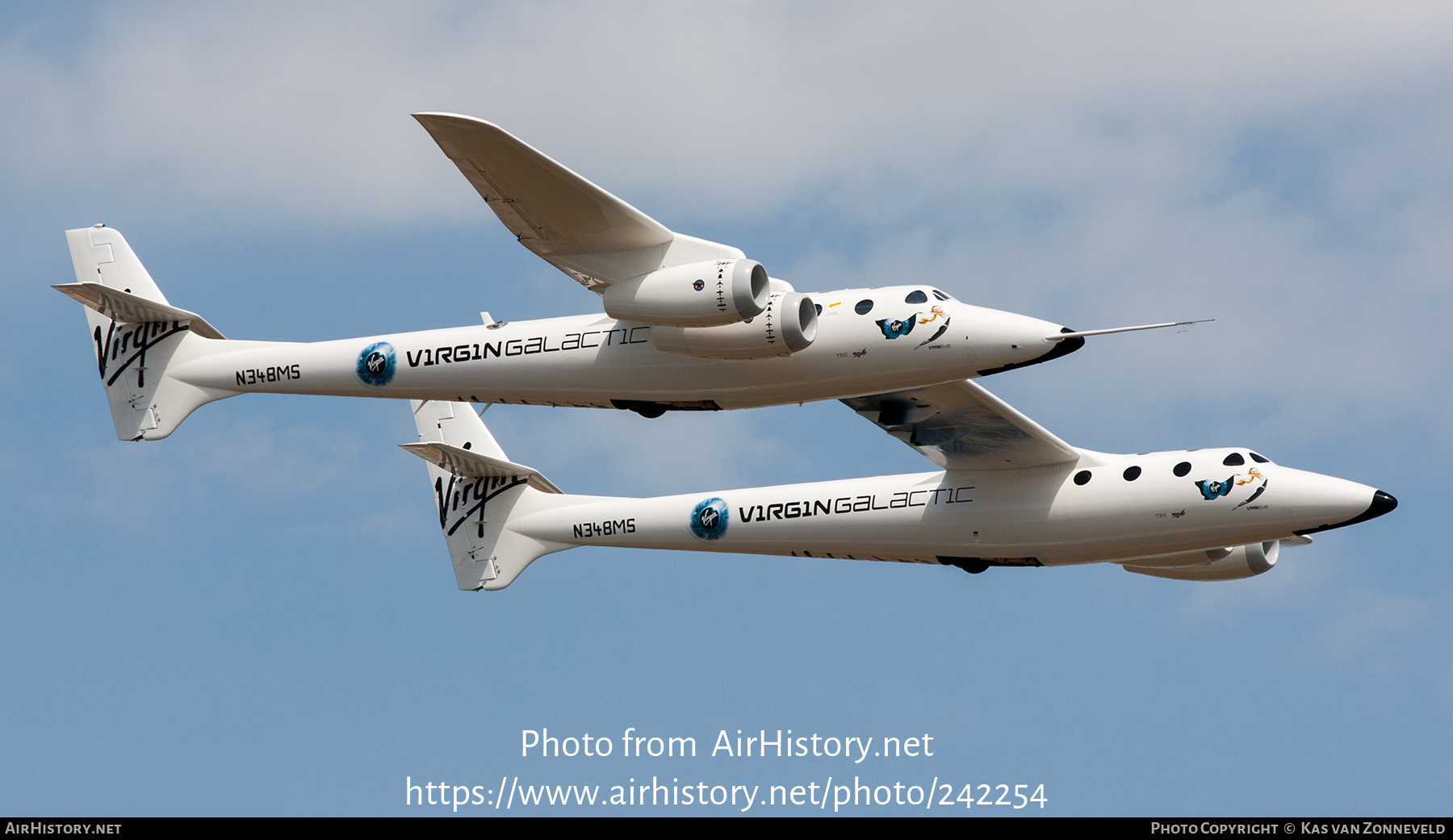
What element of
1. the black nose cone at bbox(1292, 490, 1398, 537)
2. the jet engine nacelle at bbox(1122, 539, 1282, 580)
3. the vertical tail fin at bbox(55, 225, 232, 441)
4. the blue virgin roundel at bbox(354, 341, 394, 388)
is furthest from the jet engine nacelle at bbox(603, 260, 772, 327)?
the jet engine nacelle at bbox(1122, 539, 1282, 580)

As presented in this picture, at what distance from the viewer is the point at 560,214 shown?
113 feet

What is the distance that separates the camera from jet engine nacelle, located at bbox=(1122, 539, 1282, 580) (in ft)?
142

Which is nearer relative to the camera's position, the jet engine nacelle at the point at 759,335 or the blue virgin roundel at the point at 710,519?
the jet engine nacelle at the point at 759,335

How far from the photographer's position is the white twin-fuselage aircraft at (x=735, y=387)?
34.3 m

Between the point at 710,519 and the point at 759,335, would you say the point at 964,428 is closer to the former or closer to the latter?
the point at 710,519

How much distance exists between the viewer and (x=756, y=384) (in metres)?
35.3

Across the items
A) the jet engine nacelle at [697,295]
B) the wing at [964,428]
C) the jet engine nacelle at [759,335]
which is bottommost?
the wing at [964,428]

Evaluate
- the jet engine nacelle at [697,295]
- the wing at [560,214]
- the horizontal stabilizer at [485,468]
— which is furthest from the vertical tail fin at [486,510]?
the jet engine nacelle at [697,295]

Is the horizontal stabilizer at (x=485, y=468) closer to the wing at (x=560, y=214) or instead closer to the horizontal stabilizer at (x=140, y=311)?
the horizontal stabilizer at (x=140, y=311)

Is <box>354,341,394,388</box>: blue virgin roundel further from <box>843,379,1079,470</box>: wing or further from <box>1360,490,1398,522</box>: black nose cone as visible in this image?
<box>1360,490,1398,522</box>: black nose cone

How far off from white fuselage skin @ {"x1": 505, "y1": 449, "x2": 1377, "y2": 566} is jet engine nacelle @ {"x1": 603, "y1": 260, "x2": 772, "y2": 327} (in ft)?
24.3

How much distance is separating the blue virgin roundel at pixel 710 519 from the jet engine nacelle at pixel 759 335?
745 centimetres

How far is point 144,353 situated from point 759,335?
13919 mm

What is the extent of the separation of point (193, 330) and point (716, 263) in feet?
41.1
